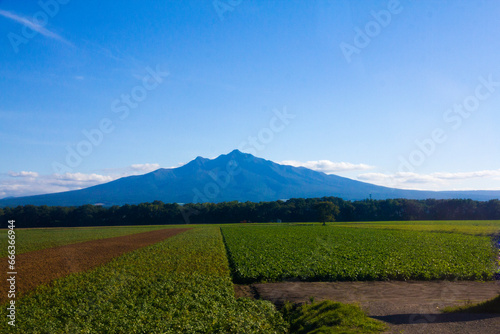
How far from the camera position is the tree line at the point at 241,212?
116812 millimetres

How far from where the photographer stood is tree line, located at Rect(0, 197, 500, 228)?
116812 mm

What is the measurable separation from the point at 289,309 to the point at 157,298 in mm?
6421

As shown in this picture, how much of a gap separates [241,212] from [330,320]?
114759 millimetres

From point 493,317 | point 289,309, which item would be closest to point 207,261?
point 289,309

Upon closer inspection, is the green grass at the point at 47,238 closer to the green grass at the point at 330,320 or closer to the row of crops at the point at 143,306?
the row of crops at the point at 143,306

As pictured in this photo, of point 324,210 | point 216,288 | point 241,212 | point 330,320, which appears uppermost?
point 324,210

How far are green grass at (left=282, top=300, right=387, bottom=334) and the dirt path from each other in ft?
2.64

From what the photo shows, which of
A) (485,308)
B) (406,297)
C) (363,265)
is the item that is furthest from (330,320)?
(363,265)

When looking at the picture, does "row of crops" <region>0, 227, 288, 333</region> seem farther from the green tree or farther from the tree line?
the tree line

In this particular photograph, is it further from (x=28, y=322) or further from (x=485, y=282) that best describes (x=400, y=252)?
(x=28, y=322)

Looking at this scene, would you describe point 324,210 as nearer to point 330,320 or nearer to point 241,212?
point 241,212

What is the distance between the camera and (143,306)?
47.0ft

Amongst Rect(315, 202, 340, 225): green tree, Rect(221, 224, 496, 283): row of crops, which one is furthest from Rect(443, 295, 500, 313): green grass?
Rect(315, 202, 340, 225): green tree

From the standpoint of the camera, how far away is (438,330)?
11156 millimetres
